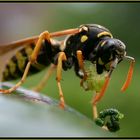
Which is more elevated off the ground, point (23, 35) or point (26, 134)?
point (26, 134)

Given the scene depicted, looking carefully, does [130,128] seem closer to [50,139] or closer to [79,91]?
[79,91]

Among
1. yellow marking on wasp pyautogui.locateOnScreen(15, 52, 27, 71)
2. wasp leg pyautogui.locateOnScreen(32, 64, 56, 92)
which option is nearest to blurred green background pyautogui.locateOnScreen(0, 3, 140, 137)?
wasp leg pyautogui.locateOnScreen(32, 64, 56, 92)

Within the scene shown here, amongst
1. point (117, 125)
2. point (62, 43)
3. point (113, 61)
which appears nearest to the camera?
point (117, 125)

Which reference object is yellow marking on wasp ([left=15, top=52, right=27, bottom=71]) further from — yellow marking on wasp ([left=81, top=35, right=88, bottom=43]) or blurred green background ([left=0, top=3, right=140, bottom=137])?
blurred green background ([left=0, top=3, right=140, bottom=137])

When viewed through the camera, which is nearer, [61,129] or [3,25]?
[61,129]

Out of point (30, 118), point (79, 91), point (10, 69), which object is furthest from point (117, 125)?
point (79, 91)

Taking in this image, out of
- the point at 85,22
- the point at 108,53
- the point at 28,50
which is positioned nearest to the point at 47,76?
the point at 28,50

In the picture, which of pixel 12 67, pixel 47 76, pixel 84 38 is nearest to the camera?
pixel 84 38

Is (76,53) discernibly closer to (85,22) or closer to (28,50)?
(28,50)
